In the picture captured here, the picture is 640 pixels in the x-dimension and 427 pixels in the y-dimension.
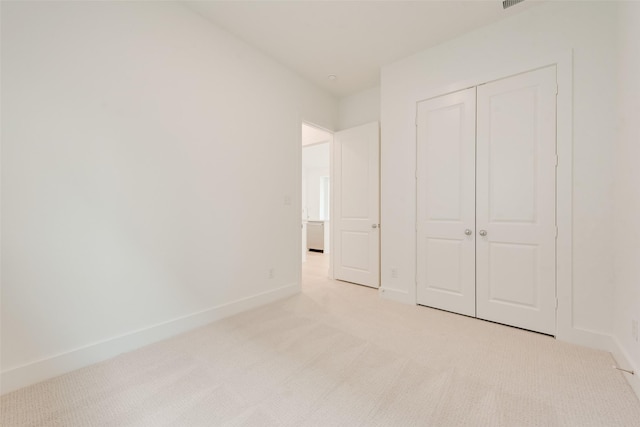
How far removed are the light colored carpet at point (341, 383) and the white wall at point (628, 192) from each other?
0.29m

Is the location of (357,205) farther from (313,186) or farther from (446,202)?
(313,186)

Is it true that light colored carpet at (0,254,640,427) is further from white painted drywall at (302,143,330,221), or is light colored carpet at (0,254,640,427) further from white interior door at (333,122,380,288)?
white painted drywall at (302,143,330,221)

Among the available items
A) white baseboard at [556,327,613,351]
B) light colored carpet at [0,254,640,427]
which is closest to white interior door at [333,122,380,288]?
light colored carpet at [0,254,640,427]

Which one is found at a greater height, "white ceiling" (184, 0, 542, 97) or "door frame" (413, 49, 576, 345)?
"white ceiling" (184, 0, 542, 97)

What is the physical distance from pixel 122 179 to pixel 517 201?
3.29 meters

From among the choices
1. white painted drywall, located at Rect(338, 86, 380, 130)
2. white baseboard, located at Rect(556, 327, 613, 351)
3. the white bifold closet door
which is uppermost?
white painted drywall, located at Rect(338, 86, 380, 130)

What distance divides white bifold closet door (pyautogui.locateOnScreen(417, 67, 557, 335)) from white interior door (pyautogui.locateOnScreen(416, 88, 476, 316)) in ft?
0.03

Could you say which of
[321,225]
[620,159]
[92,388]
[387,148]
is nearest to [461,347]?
[620,159]

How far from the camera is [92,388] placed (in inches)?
62.1

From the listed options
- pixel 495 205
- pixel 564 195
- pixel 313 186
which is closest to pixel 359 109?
pixel 495 205

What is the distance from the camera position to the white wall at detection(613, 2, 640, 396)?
1.60 metres

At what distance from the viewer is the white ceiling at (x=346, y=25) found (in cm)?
229

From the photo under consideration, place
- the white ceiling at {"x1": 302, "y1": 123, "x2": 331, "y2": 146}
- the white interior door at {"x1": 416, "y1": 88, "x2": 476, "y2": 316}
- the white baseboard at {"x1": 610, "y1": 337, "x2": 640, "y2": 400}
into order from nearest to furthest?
1. the white baseboard at {"x1": 610, "y1": 337, "x2": 640, "y2": 400}
2. the white interior door at {"x1": 416, "y1": 88, "x2": 476, "y2": 316}
3. the white ceiling at {"x1": 302, "y1": 123, "x2": 331, "y2": 146}

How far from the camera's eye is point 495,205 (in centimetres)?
251
